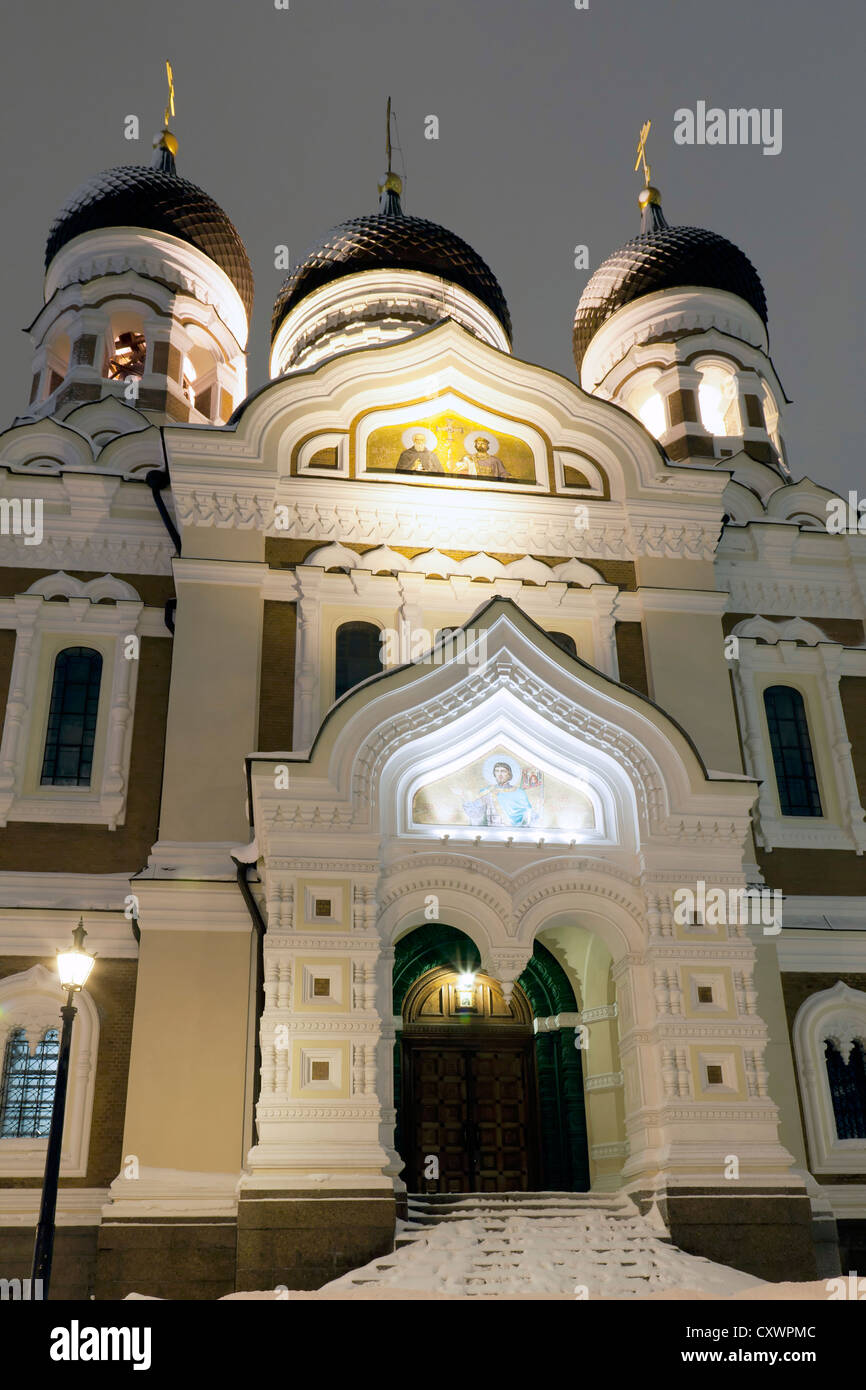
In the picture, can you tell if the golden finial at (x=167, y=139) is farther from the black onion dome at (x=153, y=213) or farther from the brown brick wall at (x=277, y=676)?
the brown brick wall at (x=277, y=676)

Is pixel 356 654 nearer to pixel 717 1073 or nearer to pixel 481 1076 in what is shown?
pixel 481 1076

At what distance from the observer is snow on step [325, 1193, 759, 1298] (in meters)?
8.61

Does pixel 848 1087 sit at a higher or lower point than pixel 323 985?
lower

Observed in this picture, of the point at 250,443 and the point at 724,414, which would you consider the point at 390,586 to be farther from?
the point at 724,414

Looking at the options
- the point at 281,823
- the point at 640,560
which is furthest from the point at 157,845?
the point at 640,560

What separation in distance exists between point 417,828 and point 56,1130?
3.79 metres

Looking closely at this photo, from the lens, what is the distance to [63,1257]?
10.7m

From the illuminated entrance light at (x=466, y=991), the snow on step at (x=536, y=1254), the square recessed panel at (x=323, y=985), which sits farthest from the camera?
the illuminated entrance light at (x=466, y=991)

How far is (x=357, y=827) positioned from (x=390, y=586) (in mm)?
3418

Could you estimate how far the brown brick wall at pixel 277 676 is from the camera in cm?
1238

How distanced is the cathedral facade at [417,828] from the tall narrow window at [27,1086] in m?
0.03

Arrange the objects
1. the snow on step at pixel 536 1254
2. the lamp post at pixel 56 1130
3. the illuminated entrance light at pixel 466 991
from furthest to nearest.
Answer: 1. the illuminated entrance light at pixel 466 991
2. the snow on step at pixel 536 1254
3. the lamp post at pixel 56 1130

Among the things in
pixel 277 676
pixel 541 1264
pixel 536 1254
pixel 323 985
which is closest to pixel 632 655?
pixel 277 676

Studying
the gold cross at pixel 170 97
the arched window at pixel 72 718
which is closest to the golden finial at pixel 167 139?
the gold cross at pixel 170 97
